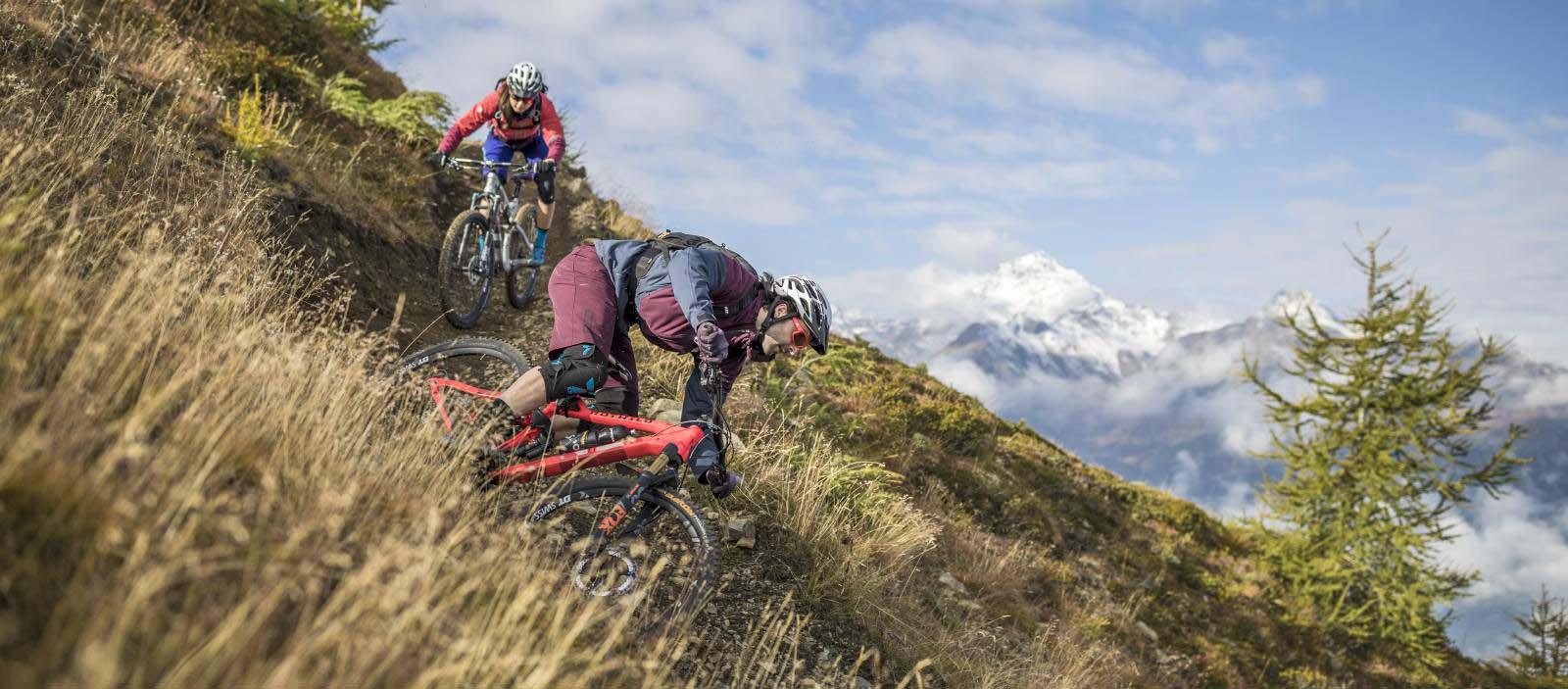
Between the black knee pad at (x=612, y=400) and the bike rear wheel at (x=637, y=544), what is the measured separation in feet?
3.20

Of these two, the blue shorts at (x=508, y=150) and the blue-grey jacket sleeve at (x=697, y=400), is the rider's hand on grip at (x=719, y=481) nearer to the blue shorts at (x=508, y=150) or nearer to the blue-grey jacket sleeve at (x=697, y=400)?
the blue-grey jacket sleeve at (x=697, y=400)

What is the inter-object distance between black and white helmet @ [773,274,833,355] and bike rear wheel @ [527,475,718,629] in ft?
4.77

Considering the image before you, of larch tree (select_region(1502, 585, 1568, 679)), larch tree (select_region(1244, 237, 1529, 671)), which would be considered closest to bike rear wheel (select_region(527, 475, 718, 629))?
larch tree (select_region(1244, 237, 1529, 671))

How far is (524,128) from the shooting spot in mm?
9391

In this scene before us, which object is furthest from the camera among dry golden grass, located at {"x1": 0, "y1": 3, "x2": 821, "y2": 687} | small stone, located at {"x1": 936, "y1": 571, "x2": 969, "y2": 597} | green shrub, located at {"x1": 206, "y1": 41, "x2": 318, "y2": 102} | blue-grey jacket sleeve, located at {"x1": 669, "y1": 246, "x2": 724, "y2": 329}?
green shrub, located at {"x1": 206, "y1": 41, "x2": 318, "y2": 102}

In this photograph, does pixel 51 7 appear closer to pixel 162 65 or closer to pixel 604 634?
pixel 162 65

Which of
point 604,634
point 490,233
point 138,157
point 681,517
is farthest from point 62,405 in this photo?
point 490,233

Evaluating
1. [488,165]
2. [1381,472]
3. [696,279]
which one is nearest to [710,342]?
[696,279]

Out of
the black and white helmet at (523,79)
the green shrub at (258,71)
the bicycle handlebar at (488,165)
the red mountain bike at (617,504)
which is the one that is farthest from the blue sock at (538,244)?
the red mountain bike at (617,504)

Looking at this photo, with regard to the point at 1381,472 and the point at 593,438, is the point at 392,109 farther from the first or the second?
the point at 1381,472

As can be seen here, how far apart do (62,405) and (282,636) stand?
939mm

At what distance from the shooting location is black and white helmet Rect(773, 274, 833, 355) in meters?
5.53

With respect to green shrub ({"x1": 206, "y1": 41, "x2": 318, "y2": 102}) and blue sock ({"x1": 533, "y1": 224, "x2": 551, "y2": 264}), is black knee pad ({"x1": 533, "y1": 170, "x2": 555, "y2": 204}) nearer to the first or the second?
blue sock ({"x1": 533, "y1": 224, "x2": 551, "y2": 264})

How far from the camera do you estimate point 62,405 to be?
7.56ft
